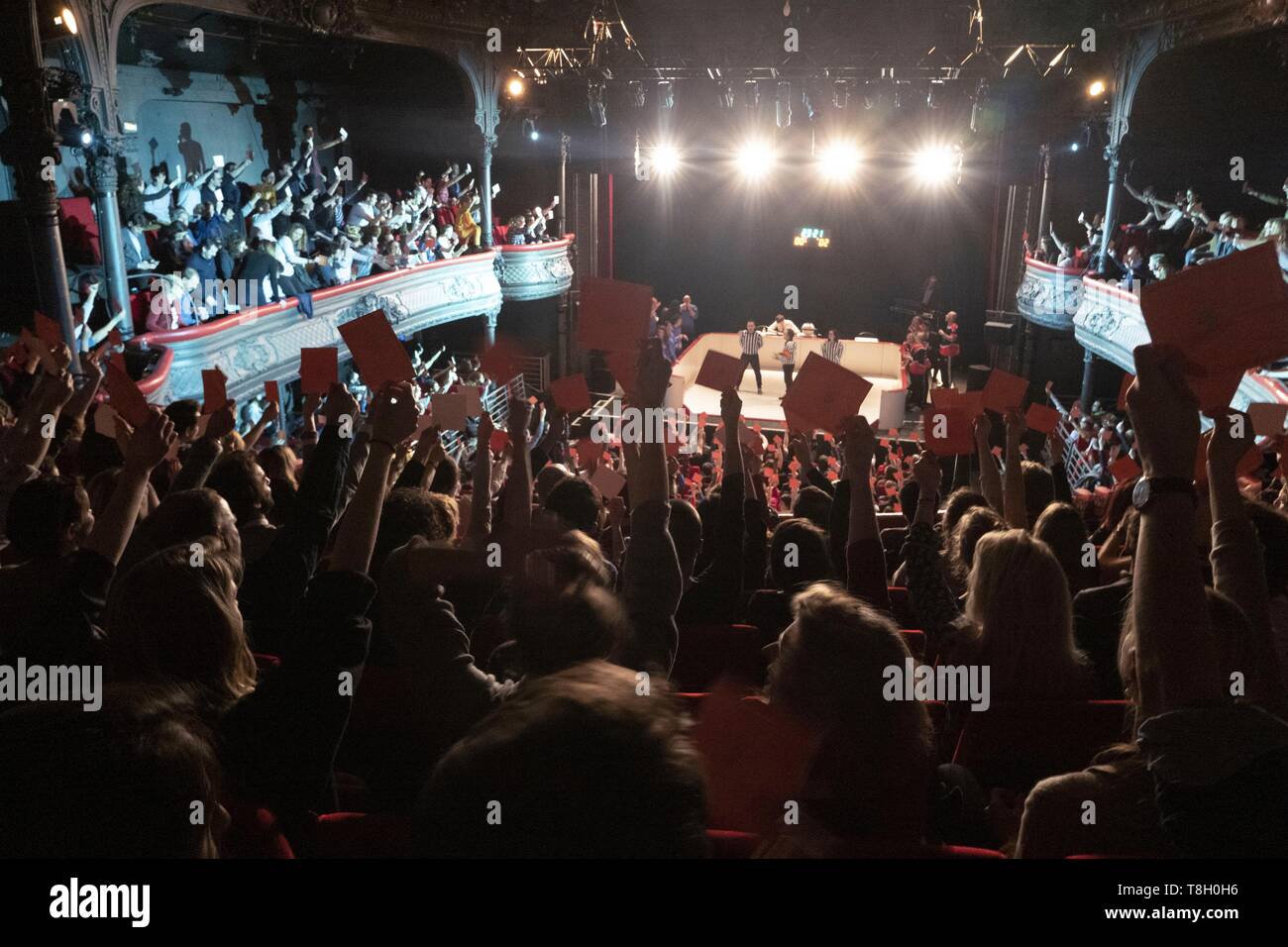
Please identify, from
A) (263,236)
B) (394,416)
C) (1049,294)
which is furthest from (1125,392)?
→ (1049,294)

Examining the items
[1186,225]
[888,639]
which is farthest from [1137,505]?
[1186,225]

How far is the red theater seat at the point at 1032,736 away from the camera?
7.04 feet

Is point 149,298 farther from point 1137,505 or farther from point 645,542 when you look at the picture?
point 1137,505

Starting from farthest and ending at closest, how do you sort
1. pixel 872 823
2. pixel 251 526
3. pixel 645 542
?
1. pixel 251 526
2. pixel 645 542
3. pixel 872 823

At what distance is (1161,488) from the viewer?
1.41 metres

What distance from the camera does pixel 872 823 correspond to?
4.29 ft

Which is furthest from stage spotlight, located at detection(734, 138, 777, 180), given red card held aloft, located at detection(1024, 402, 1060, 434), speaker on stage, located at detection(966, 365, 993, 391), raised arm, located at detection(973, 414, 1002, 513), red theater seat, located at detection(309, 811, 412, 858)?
red theater seat, located at detection(309, 811, 412, 858)

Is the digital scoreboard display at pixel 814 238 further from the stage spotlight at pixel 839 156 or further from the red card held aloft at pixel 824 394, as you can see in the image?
the red card held aloft at pixel 824 394

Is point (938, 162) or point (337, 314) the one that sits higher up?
point (938, 162)

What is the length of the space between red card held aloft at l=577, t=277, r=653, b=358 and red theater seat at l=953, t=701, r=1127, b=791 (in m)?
2.09

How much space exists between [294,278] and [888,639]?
12880 mm

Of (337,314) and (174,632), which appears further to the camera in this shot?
(337,314)

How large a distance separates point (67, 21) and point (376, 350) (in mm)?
8872

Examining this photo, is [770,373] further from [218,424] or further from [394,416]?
[394,416]
